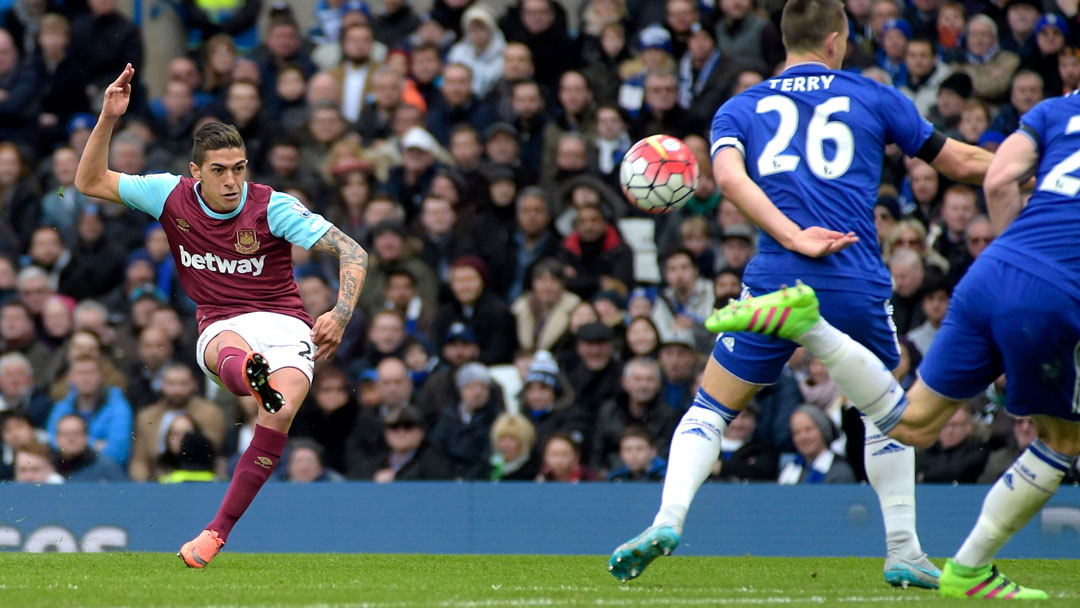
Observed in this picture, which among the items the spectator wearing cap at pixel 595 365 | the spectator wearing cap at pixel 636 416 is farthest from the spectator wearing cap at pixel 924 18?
the spectator wearing cap at pixel 636 416

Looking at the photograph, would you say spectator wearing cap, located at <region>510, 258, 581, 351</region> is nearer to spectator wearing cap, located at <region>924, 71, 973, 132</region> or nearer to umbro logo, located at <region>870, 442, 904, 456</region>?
spectator wearing cap, located at <region>924, 71, 973, 132</region>

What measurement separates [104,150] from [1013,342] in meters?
4.43

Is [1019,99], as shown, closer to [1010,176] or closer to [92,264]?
[1010,176]

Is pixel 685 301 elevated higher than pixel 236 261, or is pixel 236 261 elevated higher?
pixel 236 261

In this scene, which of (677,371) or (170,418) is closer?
(677,371)

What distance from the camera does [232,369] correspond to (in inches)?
259

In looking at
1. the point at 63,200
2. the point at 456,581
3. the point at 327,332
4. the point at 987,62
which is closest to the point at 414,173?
the point at 63,200

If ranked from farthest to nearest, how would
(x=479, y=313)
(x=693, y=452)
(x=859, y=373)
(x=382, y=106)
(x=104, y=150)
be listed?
(x=382, y=106), (x=479, y=313), (x=104, y=150), (x=693, y=452), (x=859, y=373)

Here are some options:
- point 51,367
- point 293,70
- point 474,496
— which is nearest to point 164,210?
point 474,496

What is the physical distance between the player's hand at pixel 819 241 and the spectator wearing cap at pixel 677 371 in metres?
4.63

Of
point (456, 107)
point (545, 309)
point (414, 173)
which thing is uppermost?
point (456, 107)

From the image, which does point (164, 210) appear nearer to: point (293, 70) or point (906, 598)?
point (906, 598)

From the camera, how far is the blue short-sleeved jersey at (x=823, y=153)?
5.62 metres

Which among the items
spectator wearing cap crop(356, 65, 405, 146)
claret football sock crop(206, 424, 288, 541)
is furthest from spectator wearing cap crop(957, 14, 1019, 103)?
claret football sock crop(206, 424, 288, 541)
